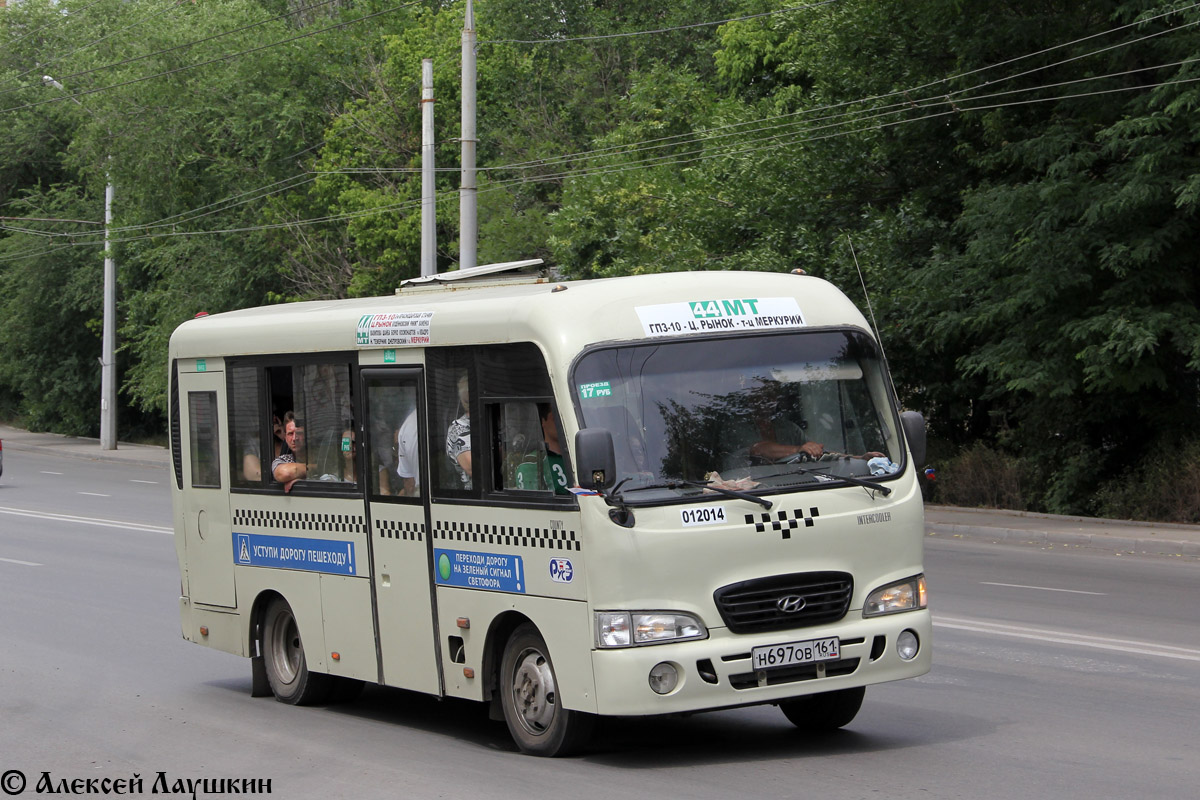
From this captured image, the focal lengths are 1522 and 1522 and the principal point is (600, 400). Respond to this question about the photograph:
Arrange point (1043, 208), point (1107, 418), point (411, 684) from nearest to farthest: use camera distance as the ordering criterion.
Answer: point (411, 684) < point (1043, 208) < point (1107, 418)

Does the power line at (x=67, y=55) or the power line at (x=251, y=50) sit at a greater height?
the power line at (x=67, y=55)

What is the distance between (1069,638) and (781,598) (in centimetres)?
506

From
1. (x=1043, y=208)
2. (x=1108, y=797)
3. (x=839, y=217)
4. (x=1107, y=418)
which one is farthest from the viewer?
(x=839, y=217)

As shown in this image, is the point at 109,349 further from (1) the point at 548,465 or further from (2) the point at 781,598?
(2) the point at 781,598

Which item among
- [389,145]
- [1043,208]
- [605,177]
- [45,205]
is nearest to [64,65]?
[45,205]

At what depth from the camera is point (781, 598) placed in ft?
25.5

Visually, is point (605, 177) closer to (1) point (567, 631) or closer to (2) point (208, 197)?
(2) point (208, 197)

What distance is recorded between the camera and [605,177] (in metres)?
32.4

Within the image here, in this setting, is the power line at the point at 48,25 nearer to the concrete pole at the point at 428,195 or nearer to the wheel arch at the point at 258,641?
the concrete pole at the point at 428,195

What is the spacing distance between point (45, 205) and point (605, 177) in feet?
107

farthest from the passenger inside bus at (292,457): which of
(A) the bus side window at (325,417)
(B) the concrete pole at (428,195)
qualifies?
(B) the concrete pole at (428,195)

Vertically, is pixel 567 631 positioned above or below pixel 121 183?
below

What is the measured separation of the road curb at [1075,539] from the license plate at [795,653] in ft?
41.6
